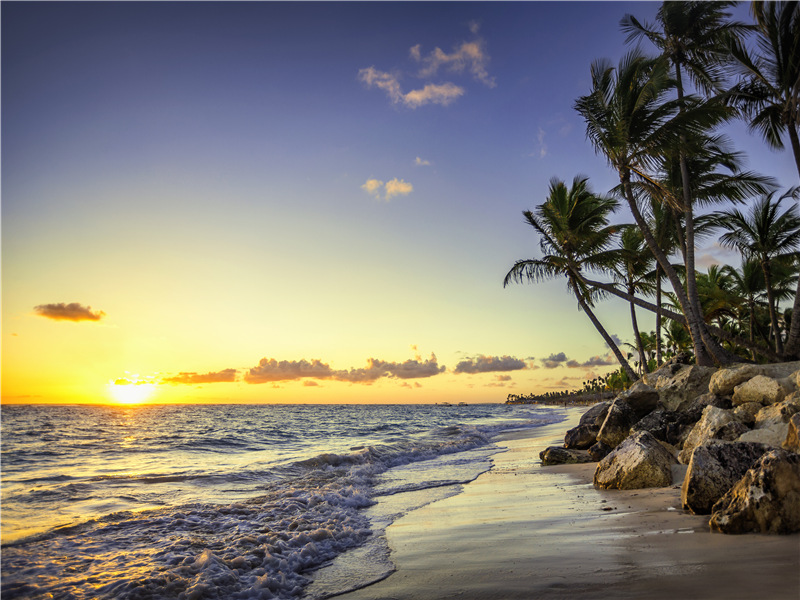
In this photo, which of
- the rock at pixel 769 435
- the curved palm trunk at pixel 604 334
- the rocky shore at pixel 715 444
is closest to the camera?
the rocky shore at pixel 715 444

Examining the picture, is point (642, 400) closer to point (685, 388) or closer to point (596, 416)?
point (685, 388)

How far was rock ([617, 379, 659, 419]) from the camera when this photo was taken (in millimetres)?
13125

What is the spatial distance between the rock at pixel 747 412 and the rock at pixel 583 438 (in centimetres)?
610

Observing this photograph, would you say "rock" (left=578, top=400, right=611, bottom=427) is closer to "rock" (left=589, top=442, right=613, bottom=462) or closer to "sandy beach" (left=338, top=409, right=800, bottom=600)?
"rock" (left=589, top=442, right=613, bottom=462)

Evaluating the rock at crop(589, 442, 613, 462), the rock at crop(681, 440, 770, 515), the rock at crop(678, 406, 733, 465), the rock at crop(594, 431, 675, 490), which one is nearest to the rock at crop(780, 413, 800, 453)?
the rock at crop(681, 440, 770, 515)

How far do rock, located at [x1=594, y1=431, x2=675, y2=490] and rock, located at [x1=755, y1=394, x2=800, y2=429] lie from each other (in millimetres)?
1611

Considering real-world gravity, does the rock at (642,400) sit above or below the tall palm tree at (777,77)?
below

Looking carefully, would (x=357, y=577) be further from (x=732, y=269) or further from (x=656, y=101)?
(x=732, y=269)

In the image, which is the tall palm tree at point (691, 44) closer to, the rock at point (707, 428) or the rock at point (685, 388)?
the rock at point (685, 388)

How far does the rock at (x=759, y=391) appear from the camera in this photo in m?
8.78

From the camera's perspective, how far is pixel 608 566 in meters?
4.40

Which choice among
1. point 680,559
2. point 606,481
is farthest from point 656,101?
point 680,559

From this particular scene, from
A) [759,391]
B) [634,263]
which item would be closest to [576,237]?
[634,263]

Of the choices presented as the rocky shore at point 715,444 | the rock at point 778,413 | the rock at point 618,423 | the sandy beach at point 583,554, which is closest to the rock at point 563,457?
the rocky shore at point 715,444
